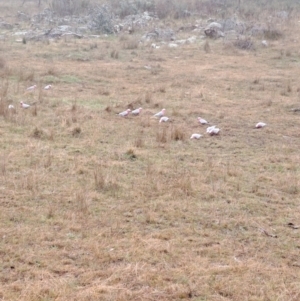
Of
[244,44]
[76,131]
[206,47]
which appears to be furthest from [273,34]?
[76,131]

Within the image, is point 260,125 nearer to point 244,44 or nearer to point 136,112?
point 136,112

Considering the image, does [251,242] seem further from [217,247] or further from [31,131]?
[31,131]

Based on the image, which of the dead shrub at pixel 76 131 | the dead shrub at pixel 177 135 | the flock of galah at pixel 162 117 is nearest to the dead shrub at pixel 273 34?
the flock of galah at pixel 162 117

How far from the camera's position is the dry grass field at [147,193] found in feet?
11.0

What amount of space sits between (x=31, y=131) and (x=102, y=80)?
4198 mm

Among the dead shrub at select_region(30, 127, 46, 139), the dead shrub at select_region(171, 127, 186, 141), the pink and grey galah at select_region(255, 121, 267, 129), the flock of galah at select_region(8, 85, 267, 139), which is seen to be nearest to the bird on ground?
the flock of galah at select_region(8, 85, 267, 139)

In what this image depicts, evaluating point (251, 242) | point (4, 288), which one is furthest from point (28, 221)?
point (251, 242)

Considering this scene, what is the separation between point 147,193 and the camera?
15.6 ft

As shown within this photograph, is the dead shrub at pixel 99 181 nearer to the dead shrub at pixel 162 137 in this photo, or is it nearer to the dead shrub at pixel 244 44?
the dead shrub at pixel 162 137

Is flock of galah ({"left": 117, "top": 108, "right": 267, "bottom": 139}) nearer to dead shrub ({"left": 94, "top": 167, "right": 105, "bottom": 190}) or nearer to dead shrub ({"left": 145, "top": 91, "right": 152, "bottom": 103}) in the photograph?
dead shrub ({"left": 145, "top": 91, "right": 152, "bottom": 103})

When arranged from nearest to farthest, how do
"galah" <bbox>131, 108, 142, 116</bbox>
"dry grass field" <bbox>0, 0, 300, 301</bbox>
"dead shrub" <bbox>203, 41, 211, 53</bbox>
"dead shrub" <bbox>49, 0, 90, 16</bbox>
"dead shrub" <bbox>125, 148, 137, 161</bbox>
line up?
"dry grass field" <bbox>0, 0, 300, 301</bbox> → "dead shrub" <bbox>125, 148, 137, 161</bbox> → "galah" <bbox>131, 108, 142, 116</bbox> → "dead shrub" <bbox>203, 41, 211, 53</bbox> → "dead shrub" <bbox>49, 0, 90, 16</bbox>

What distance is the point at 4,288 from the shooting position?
3.17 meters

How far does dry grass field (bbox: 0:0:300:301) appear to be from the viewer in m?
3.37

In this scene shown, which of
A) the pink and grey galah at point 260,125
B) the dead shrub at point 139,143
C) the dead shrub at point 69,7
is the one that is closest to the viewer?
the dead shrub at point 139,143
